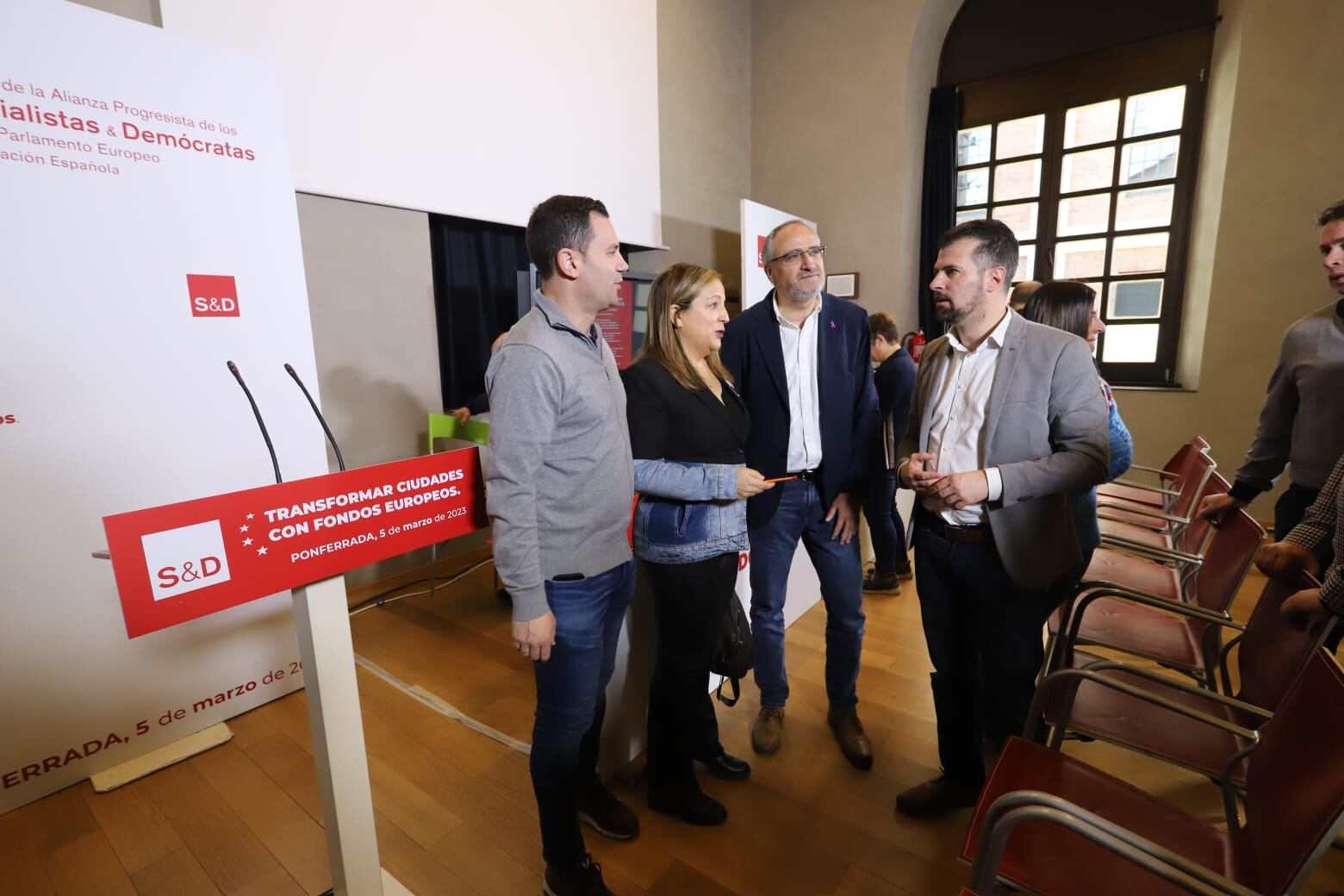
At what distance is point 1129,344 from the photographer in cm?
504

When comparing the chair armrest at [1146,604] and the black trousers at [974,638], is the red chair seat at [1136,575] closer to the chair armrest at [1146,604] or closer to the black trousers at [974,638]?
the chair armrest at [1146,604]

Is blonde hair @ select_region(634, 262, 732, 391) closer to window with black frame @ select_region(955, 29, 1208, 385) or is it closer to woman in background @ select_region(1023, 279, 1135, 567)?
woman in background @ select_region(1023, 279, 1135, 567)

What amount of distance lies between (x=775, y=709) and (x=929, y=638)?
0.67 m

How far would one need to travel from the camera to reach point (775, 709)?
214cm

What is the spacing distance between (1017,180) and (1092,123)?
2.03 ft

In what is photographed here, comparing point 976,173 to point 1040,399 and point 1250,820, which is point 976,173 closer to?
point 1040,399

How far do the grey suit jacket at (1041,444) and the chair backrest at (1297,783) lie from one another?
1.54 ft

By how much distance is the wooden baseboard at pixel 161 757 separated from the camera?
199cm

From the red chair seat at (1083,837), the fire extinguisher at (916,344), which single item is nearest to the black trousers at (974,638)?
the red chair seat at (1083,837)

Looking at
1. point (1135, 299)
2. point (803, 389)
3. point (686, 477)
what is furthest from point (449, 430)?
point (1135, 299)

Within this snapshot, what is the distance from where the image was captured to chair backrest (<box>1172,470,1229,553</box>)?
227 cm

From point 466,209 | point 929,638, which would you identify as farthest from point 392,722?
point 466,209

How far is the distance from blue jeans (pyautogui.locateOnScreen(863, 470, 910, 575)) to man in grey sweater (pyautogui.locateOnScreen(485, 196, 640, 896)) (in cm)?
110

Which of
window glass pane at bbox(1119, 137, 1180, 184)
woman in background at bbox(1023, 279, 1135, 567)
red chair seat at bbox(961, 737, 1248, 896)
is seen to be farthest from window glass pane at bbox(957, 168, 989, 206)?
red chair seat at bbox(961, 737, 1248, 896)
